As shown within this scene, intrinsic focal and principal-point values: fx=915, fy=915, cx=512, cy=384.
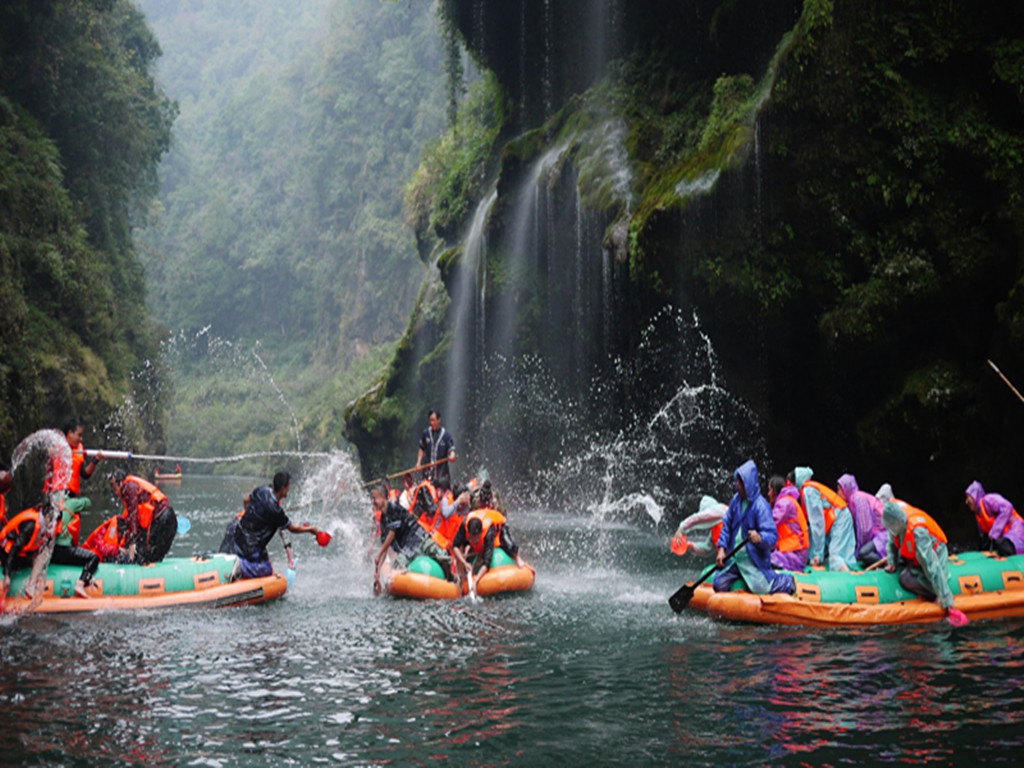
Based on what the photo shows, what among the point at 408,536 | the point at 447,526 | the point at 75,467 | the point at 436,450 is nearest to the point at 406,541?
the point at 408,536

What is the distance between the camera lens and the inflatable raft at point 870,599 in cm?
924

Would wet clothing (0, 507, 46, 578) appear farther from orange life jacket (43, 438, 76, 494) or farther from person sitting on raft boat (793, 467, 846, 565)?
person sitting on raft boat (793, 467, 846, 565)

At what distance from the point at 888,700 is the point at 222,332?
2999 inches

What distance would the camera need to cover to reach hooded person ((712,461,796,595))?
9531 millimetres

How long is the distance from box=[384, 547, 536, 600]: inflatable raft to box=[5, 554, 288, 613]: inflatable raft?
4.84 feet

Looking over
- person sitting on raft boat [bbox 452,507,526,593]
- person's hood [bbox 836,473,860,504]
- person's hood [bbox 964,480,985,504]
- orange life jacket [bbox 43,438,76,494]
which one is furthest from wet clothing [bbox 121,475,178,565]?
person's hood [bbox 964,480,985,504]

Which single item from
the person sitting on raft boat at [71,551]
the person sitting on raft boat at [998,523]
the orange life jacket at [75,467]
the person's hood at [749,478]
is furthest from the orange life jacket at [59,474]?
the person sitting on raft boat at [998,523]

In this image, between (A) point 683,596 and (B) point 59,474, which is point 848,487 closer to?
(A) point 683,596

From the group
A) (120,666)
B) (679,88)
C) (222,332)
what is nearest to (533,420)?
(679,88)

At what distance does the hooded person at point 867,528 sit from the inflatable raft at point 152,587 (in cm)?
688

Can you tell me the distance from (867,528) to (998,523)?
4.54 feet

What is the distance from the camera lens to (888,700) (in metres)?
6.70

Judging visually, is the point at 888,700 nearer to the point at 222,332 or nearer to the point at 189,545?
the point at 189,545

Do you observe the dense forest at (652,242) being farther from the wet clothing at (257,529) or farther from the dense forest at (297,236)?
the dense forest at (297,236)
